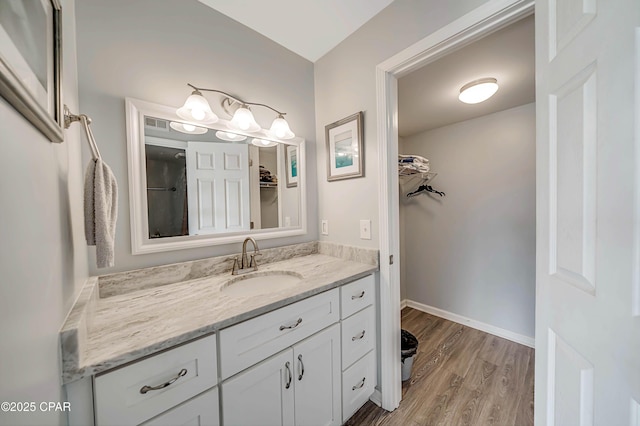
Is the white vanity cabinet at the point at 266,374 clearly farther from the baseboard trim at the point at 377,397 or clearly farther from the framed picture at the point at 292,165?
the framed picture at the point at 292,165

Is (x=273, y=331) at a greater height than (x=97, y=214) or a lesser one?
lesser

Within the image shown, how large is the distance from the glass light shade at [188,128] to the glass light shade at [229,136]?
0.24 feet

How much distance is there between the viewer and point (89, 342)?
64 cm

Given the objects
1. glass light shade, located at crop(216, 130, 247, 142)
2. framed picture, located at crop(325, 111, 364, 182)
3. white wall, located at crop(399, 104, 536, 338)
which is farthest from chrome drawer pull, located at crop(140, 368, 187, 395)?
white wall, located at crop(399, 104, 536, 338)

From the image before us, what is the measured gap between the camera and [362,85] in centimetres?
146

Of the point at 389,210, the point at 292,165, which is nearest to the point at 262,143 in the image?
the point at 292,165

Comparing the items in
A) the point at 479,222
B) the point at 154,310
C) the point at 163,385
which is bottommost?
the point at 163,385

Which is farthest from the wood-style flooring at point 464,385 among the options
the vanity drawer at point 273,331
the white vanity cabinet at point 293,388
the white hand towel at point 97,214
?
the white hand towel at point 97,214

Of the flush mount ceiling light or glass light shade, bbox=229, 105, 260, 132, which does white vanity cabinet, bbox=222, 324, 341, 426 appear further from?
the flush mount ceiling light

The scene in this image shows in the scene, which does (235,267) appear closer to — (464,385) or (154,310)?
(154,310)

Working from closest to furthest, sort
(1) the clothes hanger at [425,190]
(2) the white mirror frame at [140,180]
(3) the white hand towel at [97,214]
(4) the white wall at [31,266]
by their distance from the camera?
(4) the white wall at [31,266], (3) the white hand towel at [97,214], (2) the white mirror frame at [140,180], (1) the clothes hanger at [425,190]

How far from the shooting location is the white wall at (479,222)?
2.00 meters

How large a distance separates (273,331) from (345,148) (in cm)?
121

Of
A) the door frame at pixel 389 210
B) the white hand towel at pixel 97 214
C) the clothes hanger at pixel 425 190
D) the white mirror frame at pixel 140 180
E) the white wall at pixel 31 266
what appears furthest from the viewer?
the clothes hanger at pixel 425 190
